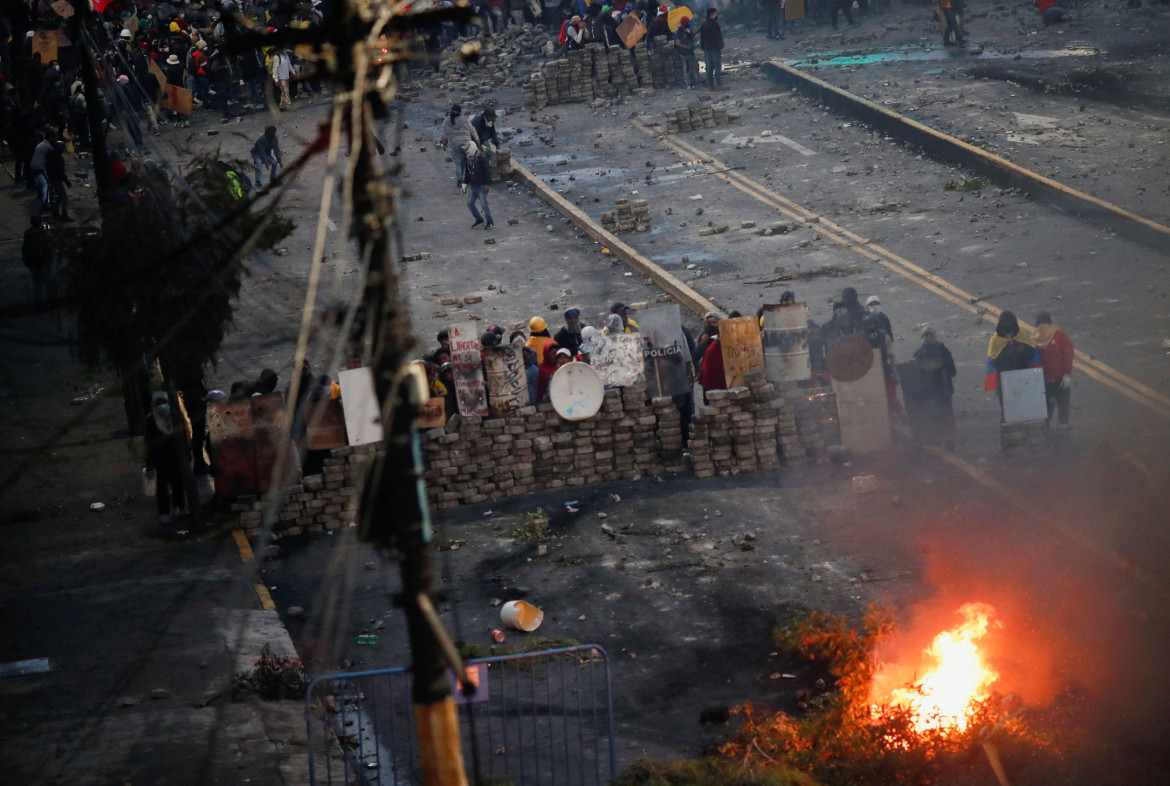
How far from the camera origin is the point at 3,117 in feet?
107

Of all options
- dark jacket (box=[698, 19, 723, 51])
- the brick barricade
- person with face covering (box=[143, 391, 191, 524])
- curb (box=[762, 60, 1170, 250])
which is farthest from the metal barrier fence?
dark jacket (box=[698, 19, 723, 51])

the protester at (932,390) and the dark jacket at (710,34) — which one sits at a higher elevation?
the dark jacket at (710,34)

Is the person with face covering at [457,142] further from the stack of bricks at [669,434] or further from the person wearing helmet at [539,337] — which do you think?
the stack of bricks at [669,434]

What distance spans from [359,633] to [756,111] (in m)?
21.8

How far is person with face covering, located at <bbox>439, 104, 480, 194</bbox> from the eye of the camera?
26891 millimetres

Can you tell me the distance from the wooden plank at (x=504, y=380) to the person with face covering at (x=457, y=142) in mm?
10960

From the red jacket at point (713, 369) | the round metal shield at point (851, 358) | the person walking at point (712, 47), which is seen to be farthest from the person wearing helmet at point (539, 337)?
the person walking at point (712, 47)

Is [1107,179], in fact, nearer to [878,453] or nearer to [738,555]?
[878,453]

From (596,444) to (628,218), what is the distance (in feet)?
33.0

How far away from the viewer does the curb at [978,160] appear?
2172 cm

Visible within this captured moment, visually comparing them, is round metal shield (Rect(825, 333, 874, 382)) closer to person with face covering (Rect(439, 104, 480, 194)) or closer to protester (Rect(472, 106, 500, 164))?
person with face covering (Rect(439, 104, 480, 194))

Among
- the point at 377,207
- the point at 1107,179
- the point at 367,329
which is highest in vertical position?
the point at 377,207

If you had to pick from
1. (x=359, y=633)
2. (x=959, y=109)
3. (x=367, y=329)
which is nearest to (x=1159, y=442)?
(x=359, y=633)

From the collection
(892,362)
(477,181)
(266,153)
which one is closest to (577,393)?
(892,362)
